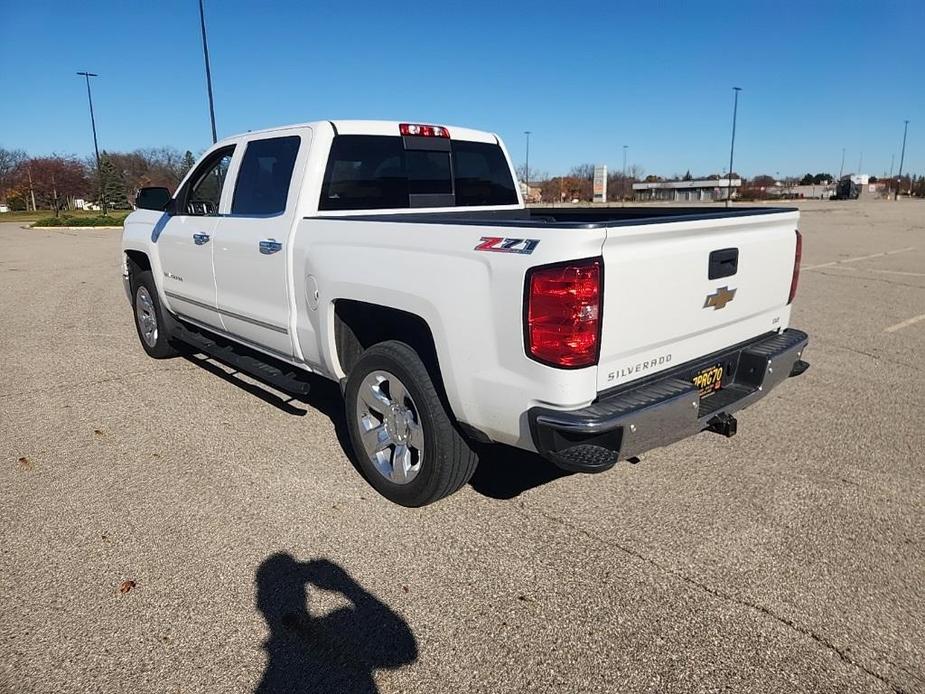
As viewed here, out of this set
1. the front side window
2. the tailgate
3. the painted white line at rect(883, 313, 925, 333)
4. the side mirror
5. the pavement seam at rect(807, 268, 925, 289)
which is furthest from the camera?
the pavement seam at rect(807, 268, 925, 289)

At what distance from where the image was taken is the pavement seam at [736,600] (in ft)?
7.78

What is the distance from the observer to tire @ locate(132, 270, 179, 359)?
627 centimetres

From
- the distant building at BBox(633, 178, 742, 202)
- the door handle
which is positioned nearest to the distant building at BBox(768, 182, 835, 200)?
the distant building at BBox(633, 178, 742, 202)

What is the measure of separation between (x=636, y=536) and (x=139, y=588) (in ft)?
7.48

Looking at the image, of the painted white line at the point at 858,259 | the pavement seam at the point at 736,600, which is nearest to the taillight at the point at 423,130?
the pavement seam at the point at 736,600

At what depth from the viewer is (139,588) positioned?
9.44 feet

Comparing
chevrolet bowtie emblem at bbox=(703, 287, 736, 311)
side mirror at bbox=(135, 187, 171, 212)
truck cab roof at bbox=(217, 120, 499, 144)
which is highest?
truck cab roof at bbox=(217, 120, 499, 144)

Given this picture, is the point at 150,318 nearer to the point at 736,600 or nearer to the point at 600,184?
the point at 736,600

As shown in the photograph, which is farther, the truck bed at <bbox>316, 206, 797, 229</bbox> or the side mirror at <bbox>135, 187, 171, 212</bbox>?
the side mirror at <bbox>135, 187, 171, 212</bbox>

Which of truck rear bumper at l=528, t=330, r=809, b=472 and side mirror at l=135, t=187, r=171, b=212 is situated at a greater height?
side mirror at l=135, t=187, r=171, b=212

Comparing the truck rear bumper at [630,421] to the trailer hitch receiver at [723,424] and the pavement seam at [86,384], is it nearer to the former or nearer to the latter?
the trailer hitch receiver at [723,424]

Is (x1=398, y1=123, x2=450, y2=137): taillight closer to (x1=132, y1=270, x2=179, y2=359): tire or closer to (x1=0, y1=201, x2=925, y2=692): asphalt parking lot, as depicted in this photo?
(x1=0, y1=201, x2=925, y2=692): asphalt parking lot

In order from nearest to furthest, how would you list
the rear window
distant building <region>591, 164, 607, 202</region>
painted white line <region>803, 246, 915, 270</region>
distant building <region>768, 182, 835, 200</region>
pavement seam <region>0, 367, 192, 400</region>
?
the rear window
pavement seam <region>0, 367, 192, 400</region>
painted white line <region>803, 246, 915, 270</region>
distant building <region>591, 164, 607, 202</region>
distant building <region>768, 182, 835, 200</region>

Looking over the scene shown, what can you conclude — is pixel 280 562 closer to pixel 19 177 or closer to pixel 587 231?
pixel 587 231
